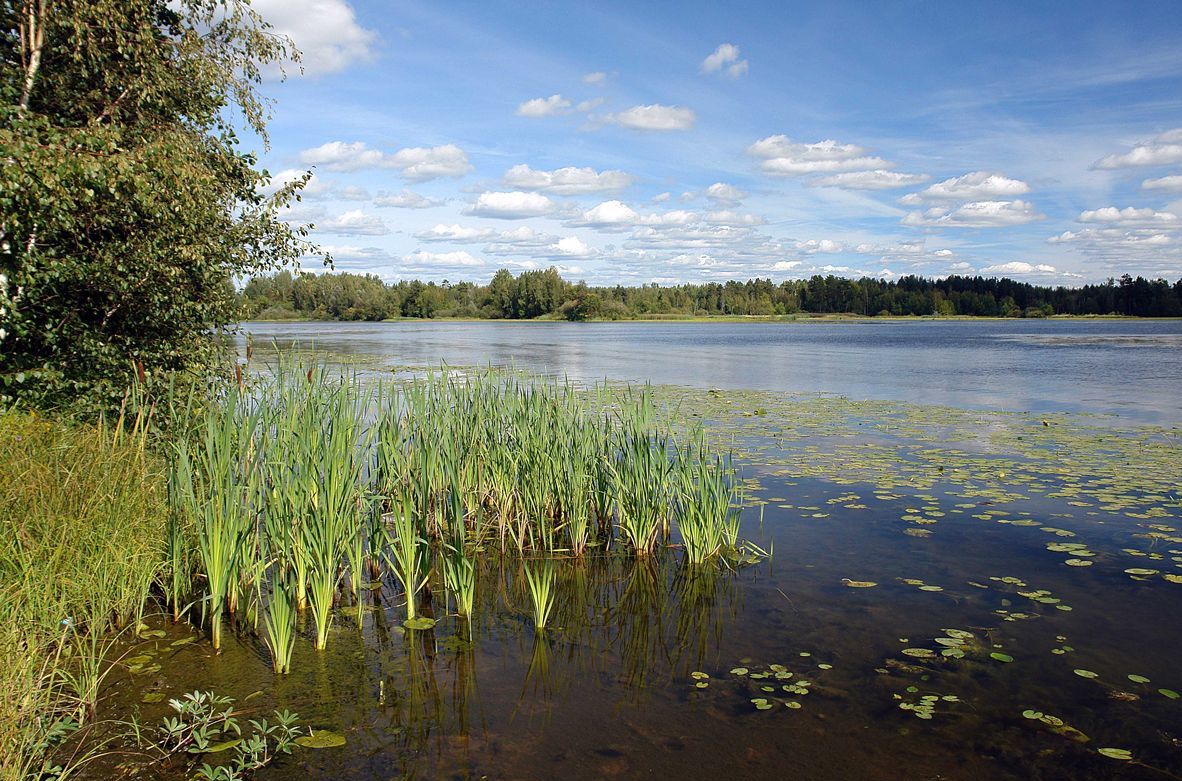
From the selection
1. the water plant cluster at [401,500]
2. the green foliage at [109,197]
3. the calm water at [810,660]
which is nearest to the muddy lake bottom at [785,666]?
the calm water at [810,660]

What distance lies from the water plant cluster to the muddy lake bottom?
0.31 meters

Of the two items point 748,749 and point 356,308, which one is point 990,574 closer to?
point 748,749

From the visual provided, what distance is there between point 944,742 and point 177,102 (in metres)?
11.3

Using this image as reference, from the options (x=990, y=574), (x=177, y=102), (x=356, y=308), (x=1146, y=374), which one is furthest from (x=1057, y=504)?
(x=356, y=308)

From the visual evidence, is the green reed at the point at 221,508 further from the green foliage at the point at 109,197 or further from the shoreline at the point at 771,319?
the shoreline at the point at 771,319

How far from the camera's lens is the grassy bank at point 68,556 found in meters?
3.98

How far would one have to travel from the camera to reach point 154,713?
439 cm

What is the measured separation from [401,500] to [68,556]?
220cm

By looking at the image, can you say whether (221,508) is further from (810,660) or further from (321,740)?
(810,660)

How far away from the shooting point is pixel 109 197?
802 centimetres

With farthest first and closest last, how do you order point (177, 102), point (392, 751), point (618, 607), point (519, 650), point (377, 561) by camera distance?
point (177, 102)
point (377, 561)
point (618, 607)
point (519, 650)
point (392, 751)

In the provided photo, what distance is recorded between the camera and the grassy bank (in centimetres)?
398

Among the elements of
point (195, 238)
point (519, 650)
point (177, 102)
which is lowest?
point (519, 650)

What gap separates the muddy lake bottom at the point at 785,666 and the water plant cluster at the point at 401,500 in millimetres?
311
